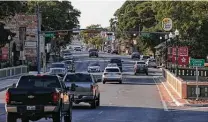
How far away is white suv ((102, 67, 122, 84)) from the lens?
55.9 metres

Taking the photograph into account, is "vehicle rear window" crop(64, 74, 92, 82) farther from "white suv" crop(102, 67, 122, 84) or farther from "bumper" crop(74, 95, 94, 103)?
"white suv" crop(102, 67, 122, 84)

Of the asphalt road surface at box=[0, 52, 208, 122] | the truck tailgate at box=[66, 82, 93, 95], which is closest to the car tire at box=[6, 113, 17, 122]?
the asphalt road surface at box=[0, 52, 208, 122]

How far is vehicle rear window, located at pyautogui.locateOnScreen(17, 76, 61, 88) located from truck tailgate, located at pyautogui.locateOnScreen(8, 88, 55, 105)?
1.25 meters

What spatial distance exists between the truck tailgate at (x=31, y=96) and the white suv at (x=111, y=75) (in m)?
37.4

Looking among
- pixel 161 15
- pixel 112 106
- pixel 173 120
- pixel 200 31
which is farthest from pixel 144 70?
pixel 173 120

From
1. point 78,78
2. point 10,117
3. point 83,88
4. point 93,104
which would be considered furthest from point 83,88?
point 10,117

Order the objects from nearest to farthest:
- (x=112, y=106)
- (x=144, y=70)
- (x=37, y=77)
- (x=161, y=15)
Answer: (x=37, y=77) < (x=112, y=106) < (x=144, y=70) < (x=161, y=15)

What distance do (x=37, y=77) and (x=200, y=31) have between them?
199 feet

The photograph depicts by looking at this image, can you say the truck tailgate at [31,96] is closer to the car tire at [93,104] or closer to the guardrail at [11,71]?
the car tire at [93,104]

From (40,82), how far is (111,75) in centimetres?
3676

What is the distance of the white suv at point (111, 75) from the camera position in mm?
55888

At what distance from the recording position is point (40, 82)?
19828mm

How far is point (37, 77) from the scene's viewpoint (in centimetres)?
1980

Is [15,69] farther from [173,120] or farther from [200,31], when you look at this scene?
[173,120]
